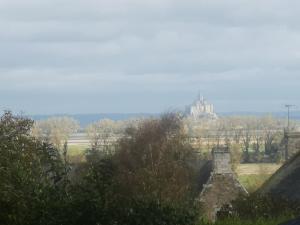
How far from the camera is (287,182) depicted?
94.8 ft

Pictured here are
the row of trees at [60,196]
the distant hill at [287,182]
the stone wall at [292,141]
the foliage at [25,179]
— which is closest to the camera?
the row of trees at [60,196]

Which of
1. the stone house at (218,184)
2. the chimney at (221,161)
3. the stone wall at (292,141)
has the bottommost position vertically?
the stone house at (218,184)

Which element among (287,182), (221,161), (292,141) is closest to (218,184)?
(221,161)

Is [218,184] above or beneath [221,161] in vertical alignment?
beneath

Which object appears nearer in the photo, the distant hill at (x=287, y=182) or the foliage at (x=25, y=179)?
the foliage at (x=25, y=179)

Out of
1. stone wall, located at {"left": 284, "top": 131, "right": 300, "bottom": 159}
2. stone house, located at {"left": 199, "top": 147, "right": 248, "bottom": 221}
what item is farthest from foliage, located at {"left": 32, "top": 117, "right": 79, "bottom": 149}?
stone wall, located at {"left": 284, "top": 131, "right": 300, "bottom": 159}

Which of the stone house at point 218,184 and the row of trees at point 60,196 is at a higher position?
the row of trees at point 60,196

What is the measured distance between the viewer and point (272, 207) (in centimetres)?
2373

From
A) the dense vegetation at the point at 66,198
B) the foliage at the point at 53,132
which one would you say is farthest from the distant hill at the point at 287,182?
the foliage at the point at 53,132

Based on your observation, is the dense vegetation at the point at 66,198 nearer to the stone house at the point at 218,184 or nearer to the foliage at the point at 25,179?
the foliage at the point at 25,179

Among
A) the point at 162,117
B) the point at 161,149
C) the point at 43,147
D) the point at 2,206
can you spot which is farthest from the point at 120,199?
the point at 162,117

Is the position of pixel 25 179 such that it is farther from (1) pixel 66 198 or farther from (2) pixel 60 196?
(1) pixel 66 198

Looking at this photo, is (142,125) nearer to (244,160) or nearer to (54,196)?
(54,196)

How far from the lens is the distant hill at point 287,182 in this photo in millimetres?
27362
